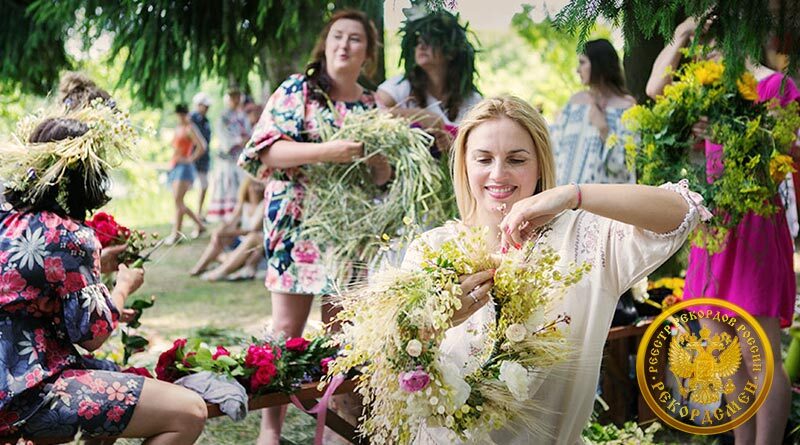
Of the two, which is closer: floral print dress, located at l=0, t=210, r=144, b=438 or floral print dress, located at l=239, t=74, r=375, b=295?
floral print dress, located at l=0, t=210, r=144, b=438

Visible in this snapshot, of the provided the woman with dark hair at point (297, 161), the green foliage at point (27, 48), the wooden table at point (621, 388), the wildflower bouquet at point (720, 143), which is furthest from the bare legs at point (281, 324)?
the green foliage at point (27, 48)

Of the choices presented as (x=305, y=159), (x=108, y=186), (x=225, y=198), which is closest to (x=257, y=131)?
(x=305, y=159)

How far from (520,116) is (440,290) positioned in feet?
1.91

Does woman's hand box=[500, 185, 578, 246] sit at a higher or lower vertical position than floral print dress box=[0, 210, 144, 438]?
higher

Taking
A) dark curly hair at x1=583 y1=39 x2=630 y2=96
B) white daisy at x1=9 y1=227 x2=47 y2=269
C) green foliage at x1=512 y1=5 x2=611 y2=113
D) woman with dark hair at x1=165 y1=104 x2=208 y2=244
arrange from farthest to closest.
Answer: woman with dark hair at x1=165 y1=104 x2=208 y2=244
green foliage at x1=512 y1=5 x2=611 y2=113
dark curly hair at x1=583 y1=39 x2=630 y2=96
white daisy at x1=9 y1=227 x2=47 y2=269

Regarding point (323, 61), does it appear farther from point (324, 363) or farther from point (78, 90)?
point (324, 363)

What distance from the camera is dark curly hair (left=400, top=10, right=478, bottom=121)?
154 inches

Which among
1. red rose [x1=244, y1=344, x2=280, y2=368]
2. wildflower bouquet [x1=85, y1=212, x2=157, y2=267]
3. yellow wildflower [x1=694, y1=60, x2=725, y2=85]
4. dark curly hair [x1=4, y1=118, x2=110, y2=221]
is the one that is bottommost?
red rose [x1=244, y1=344, x2=280, y2=368]

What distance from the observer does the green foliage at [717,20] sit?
6.91 feet

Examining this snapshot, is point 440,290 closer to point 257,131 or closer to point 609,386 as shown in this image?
point 257,131

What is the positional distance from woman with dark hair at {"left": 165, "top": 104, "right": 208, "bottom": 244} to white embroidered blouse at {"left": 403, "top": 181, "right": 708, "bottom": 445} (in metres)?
8.42

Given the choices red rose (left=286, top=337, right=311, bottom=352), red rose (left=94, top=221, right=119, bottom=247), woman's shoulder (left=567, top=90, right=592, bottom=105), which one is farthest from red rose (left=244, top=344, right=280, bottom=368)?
woman's shoulder (left=567, top=90, right=592, bottom=105)

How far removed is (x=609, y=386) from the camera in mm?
3846

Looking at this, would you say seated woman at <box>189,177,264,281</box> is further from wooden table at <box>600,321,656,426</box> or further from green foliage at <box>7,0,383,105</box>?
wooden table at <box>600,321,656,426</box>
